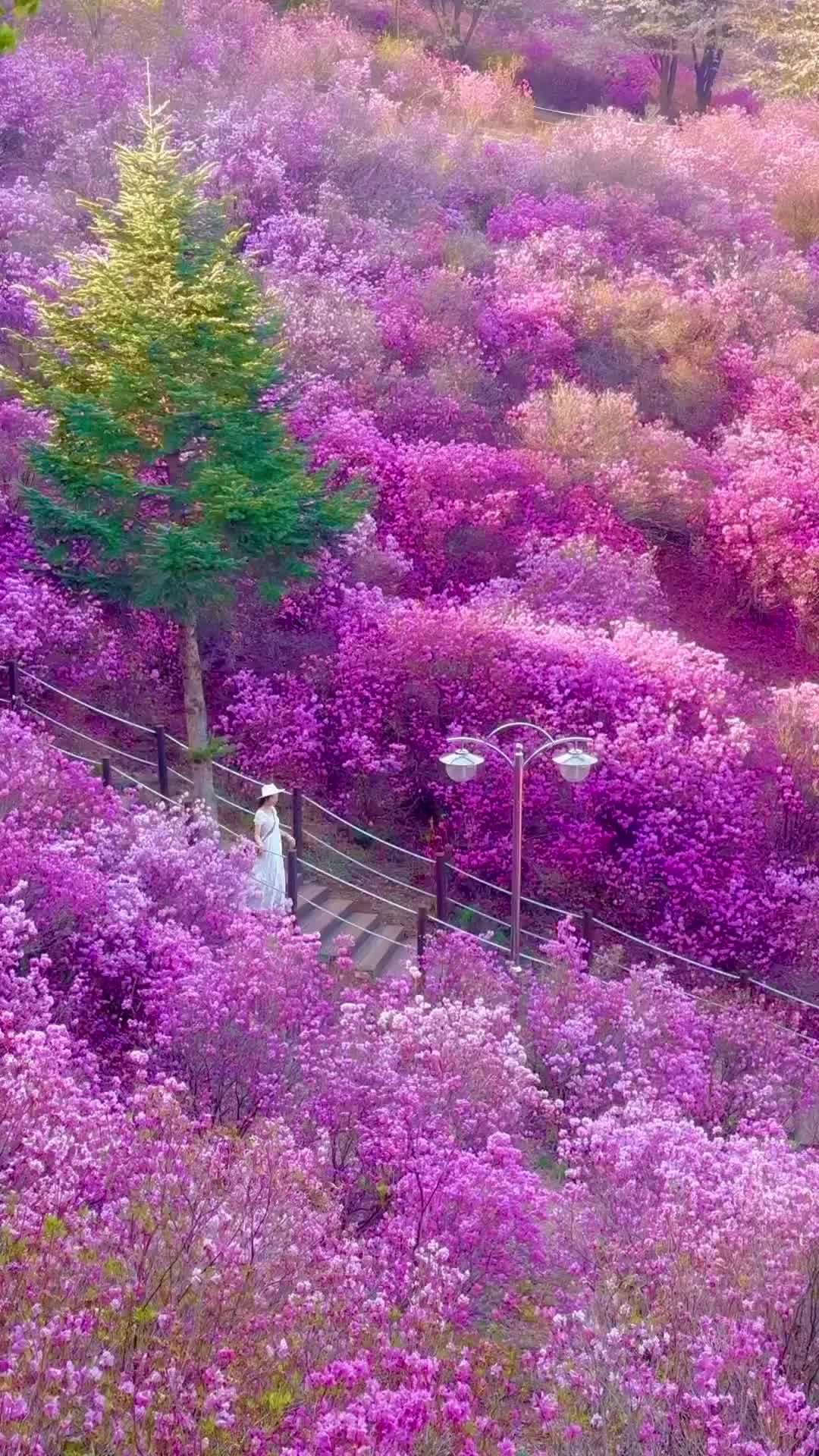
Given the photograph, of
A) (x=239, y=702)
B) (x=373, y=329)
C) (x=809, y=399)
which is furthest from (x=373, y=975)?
(x=809, y=399)

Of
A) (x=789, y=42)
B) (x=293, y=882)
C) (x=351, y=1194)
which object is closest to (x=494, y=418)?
(x=293, y=882)

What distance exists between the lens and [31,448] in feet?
55.7

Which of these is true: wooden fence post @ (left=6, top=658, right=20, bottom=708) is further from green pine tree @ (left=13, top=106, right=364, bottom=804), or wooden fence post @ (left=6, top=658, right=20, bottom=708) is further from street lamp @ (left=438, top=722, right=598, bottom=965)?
street lamp @ (left=438, top=722, right=598, bottom=965)

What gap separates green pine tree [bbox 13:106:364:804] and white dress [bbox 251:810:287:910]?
2.51 meters

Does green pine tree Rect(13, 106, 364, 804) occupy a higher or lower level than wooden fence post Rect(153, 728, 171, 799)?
higher

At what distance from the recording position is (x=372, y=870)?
18219 millimetres

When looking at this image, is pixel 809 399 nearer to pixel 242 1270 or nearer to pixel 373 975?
pixel 373 975

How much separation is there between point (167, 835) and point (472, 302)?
19186 millimetres

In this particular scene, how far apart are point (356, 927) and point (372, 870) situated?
1685mm

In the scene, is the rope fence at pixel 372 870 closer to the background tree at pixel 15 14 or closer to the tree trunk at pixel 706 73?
the background tree at pixel 15 14

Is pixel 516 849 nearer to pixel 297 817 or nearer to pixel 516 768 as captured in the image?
pixel 516 768

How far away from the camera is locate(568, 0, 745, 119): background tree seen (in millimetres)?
44688

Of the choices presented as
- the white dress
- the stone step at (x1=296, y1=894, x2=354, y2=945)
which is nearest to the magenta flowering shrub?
the stone step at (x1=296, y1=894, x2=354, y2=945)

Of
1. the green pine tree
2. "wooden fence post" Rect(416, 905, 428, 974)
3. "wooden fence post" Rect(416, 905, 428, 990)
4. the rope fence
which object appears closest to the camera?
"wooden fence post" Rect(416, 905, 428, 990)
